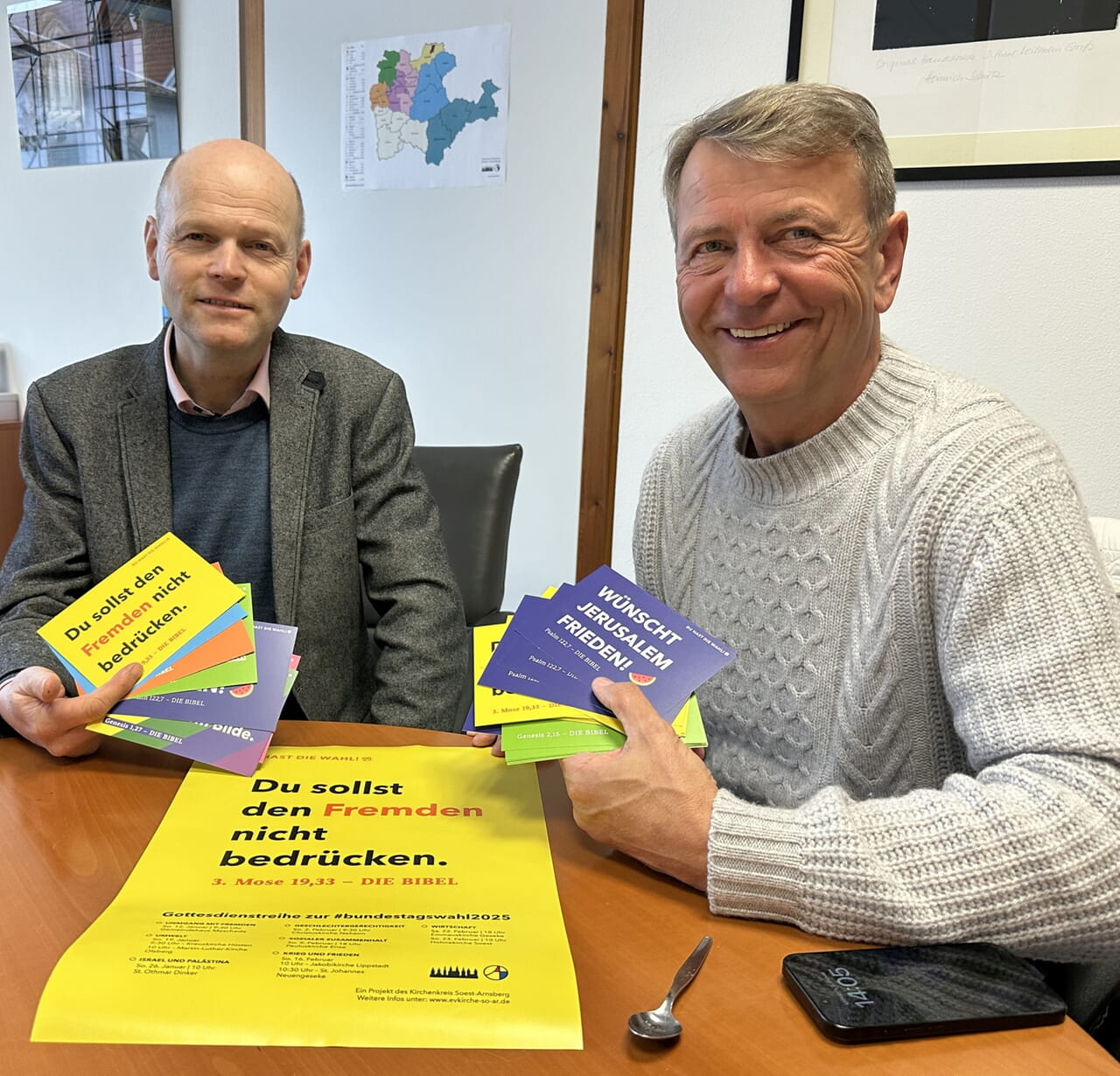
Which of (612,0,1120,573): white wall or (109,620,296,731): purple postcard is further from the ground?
(612,0,1120,573): white wall

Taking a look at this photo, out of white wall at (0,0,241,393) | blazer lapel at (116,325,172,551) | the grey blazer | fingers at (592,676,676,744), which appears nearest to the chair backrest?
the grey blazer

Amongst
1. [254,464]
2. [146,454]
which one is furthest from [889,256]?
[146,454]

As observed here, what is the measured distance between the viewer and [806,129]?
3.42 ft

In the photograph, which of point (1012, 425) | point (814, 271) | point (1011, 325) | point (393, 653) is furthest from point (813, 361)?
point (1011, 325)

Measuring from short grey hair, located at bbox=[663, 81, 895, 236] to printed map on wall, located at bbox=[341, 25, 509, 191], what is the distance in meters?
1.75

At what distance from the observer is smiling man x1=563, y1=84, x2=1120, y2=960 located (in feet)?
2.59

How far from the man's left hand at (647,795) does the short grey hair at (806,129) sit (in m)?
0.61

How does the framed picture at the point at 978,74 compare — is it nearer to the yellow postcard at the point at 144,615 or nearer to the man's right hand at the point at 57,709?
the yellow postcard at the point at 144,615

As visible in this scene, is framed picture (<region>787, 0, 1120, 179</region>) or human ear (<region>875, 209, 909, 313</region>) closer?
human ear (<region>875, 209, 909, 313</region>)

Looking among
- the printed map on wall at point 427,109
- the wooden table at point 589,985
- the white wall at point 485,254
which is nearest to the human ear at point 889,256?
the wooden table at point 589,985

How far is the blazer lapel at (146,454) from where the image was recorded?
1.55m

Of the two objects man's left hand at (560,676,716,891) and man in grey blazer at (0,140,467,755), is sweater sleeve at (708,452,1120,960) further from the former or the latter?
man in grey blazer at (0,140,467,755)

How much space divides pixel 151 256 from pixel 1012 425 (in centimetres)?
137

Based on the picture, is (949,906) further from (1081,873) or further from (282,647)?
(282,647)
